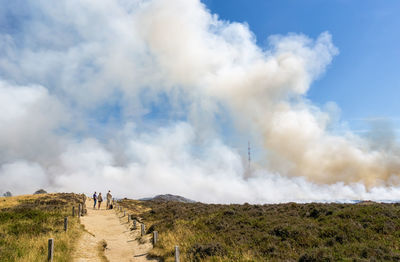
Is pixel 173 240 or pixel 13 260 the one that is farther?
pixel 173 240

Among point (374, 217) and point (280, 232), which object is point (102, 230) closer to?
point (280, 232)

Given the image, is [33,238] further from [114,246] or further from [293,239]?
[293,239]

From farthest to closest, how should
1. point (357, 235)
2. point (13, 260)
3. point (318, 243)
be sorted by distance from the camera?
point (357, 235), point (318, 243), point (13, 260)

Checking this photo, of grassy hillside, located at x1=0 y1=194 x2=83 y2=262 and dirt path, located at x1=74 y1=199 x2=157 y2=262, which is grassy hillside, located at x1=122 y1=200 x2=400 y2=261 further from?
grassy hillside, located at x1=0 y1=194 x2=83 y2=262

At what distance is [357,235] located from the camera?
1516 centimetres

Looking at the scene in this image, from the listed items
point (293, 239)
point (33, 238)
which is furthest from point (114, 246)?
point (293, 239)

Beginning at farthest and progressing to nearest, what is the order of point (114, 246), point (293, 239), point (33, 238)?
point (114, 246)
point (33, 238)
point (293, 239)

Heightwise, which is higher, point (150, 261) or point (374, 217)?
point (374, 217)

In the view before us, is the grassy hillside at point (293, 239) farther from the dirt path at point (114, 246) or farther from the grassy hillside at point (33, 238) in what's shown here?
the grassy hillside at point (33, 238)

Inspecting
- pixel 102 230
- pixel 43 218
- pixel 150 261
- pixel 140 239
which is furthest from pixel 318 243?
pixel 43 218

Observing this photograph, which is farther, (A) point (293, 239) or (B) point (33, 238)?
(B) point (33, 238)

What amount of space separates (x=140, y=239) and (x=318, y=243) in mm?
12546

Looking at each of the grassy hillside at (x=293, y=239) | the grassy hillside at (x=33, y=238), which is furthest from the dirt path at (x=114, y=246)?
the grassy hillside at (x=293, y=239)

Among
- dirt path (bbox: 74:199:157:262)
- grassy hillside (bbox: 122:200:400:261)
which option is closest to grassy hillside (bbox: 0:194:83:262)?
dirt path (bbox: 74:199:157:262)
